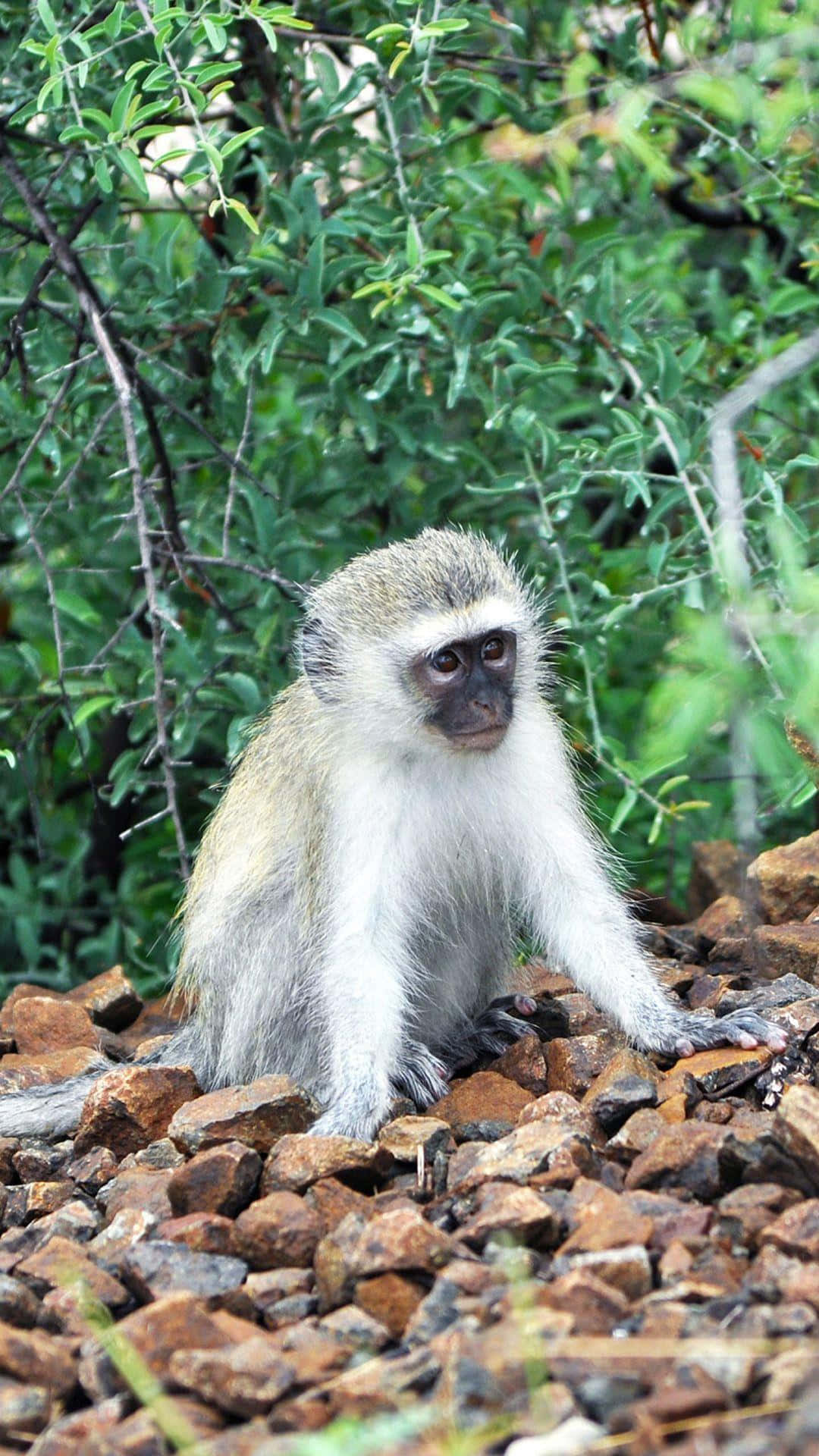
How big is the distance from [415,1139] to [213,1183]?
0.52 metres

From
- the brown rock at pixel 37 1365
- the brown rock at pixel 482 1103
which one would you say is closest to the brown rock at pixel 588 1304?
the brown rock at pixel 37 1365

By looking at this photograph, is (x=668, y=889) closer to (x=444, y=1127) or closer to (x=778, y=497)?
(x=778, y=497)

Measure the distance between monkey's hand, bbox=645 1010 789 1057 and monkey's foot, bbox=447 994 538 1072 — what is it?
45 cm

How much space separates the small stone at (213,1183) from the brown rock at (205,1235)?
0.13 m

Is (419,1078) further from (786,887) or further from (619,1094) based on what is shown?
(786,887)

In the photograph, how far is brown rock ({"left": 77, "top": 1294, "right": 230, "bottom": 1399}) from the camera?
9.33 ft

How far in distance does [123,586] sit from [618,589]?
1893mm

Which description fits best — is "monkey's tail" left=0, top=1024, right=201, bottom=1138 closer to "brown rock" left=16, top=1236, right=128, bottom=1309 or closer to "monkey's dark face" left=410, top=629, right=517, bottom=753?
"brown rock" left=16, top=1236, right=128, bottom=1309

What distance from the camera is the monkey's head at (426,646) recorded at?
4.64 metres

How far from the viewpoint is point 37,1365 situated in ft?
9.57

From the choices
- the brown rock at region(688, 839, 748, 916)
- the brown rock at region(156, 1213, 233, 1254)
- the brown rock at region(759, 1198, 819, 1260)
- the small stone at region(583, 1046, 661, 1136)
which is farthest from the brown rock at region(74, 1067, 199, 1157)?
the brown rock at region(688, 839, 748, 916)

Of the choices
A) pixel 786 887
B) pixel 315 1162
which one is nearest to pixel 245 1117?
pixel 315 1162

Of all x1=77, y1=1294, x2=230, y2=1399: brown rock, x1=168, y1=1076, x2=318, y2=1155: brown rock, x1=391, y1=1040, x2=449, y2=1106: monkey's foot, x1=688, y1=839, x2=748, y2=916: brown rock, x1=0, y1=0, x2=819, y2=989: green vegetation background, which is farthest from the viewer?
x1=688, y1=839, x2=748, y2=916: brown rock

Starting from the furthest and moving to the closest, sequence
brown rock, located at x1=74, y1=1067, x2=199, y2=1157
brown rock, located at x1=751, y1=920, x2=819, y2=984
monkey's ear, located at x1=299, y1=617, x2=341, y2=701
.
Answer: monkey's ear, located at x1=299, y1=617, x2=341, y2=701 → brown rock, located at x1=751, y1=920, x2=819, y2=984 → brown rock, located at x1=74, y1=1067, x2=199, y2=1157
